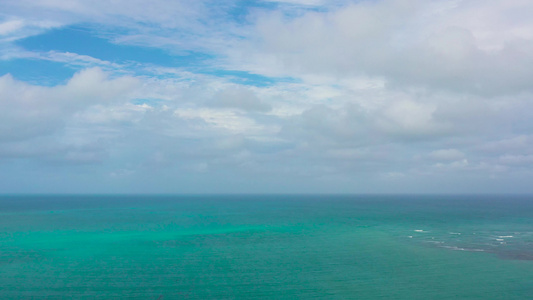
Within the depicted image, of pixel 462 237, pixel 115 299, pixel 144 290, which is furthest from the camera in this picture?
pixel 462 237

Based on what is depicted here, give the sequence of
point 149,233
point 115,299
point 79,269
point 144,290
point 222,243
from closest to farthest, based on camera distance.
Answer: point 115,299
point 144,290
point 79,269
point 222,243
point 149,233

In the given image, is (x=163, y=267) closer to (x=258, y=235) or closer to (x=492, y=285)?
(x=258, y=235)

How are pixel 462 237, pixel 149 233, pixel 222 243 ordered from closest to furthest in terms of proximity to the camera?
pixel 222 243 → pixel 462 237 → pixel 149 233

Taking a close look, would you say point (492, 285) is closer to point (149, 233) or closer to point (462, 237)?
point (462, 237)

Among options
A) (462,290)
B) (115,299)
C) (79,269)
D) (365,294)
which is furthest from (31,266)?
(462,290)

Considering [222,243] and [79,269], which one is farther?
[222,243]

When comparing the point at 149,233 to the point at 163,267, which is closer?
the point at 163,267

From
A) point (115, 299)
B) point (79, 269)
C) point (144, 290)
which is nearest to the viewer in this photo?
point (115, 299)

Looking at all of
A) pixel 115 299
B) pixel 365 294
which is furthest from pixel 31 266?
pixel 365 294
